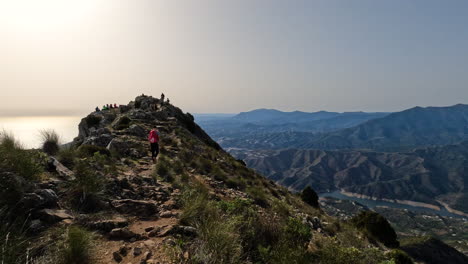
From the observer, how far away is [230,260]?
15.1ft

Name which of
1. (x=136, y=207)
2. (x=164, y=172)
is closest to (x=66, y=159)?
(x=164, y=172)

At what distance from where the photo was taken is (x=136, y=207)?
27.0 ft

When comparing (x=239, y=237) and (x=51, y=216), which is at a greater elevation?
(x=51, y=216)

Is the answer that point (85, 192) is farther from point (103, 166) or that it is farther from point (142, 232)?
point (103, 166)

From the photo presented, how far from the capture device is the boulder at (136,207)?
789 cm

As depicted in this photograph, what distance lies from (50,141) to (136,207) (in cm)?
852

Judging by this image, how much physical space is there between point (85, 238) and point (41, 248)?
2.91 feet

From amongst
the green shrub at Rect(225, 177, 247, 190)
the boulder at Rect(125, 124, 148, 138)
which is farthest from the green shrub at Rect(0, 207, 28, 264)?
the boulder at Rect(125, 124, 148, 138)

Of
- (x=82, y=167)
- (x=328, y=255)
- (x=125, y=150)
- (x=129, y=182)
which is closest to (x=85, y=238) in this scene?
(x=82, y=167)

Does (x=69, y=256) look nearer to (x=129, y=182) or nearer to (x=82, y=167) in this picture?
(x=82, y=167)

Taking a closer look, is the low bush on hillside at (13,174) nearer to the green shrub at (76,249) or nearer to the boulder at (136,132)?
the green shrub at (76,249)

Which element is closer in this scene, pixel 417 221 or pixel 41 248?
pixel 41 248

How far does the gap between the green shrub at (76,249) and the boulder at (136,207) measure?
3210mm

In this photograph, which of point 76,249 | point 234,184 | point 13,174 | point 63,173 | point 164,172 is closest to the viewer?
point 76,249
